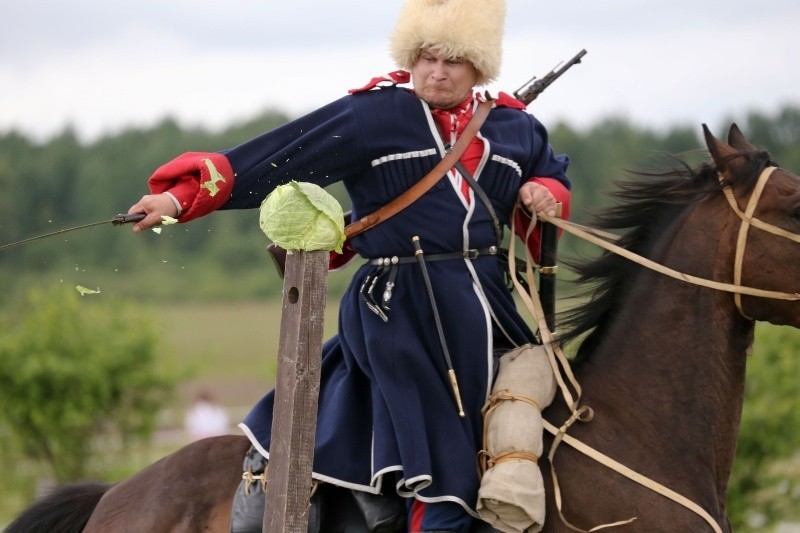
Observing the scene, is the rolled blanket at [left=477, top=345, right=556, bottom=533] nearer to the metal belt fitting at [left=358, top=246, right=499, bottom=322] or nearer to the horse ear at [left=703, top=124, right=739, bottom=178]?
the metal belt fitting at [left=358, top=246, right=499, bottom=322]

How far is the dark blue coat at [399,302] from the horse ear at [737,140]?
85cm

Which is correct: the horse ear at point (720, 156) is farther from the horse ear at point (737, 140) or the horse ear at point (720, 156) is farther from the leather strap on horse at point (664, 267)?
the leather strap on horse at point (664, 267)

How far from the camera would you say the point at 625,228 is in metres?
4.91

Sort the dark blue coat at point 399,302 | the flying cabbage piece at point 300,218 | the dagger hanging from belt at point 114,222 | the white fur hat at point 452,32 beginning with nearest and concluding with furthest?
the dagger hanging from belt at point 114,222 < the flying cabbage piece at point 300,218 < the dark blue coat at point 399,302 < the white fur hat at point 452,32

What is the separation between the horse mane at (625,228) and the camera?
478 centimetres

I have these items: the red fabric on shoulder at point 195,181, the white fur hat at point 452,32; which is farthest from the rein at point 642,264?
the red fabric on shoulder at point 195,181

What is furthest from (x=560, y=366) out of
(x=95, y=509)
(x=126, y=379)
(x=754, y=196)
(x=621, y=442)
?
(x=126, y=379)

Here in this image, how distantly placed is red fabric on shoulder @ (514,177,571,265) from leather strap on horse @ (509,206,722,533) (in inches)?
3.9

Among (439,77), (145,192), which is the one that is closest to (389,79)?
(439,77)

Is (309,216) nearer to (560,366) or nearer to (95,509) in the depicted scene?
(560,366)

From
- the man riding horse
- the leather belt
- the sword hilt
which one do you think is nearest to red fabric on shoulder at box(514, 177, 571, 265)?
the man riding horse

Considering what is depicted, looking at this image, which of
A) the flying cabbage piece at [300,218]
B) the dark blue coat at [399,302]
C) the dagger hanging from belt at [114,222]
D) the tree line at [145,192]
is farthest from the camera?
the tree line at [145,192]

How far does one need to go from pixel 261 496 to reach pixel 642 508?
1.44 meters

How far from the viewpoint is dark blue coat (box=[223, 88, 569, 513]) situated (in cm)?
457
